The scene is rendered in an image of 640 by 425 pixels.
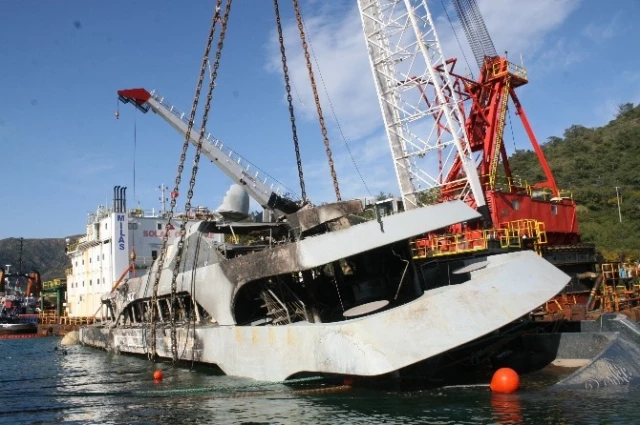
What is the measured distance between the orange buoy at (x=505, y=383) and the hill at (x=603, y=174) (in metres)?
34.9

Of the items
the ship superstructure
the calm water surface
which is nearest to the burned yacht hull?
the calm water surface

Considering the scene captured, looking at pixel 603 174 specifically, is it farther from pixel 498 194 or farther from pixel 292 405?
pixel 292 405

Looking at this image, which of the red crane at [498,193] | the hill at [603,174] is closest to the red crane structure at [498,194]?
the red crane at [498,193]

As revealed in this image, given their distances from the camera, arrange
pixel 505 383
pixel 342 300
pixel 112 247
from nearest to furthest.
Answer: pixel 505 383, pixel 342 300, pixel 112 247

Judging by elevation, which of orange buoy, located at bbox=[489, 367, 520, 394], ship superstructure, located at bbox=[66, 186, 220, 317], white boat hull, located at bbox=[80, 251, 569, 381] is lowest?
orange buoy, located at bbox=[489, 367, 520, 394]

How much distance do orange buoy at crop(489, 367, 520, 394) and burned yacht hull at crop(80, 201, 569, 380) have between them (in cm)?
112

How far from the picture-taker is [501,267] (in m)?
13.8

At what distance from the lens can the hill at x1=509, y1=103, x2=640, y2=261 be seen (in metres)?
55.6

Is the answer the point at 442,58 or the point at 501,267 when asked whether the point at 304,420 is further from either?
the point at 442,58

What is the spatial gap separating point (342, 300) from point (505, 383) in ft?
19.0

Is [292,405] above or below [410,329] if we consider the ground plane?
below

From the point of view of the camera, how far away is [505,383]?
42.2 ft

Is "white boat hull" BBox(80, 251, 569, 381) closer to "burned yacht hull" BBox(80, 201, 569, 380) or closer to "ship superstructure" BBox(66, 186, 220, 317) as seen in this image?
"burned yacht hull" BBox(80, 201, 569, 380)

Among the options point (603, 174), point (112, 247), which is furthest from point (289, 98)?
point (603, 174)
